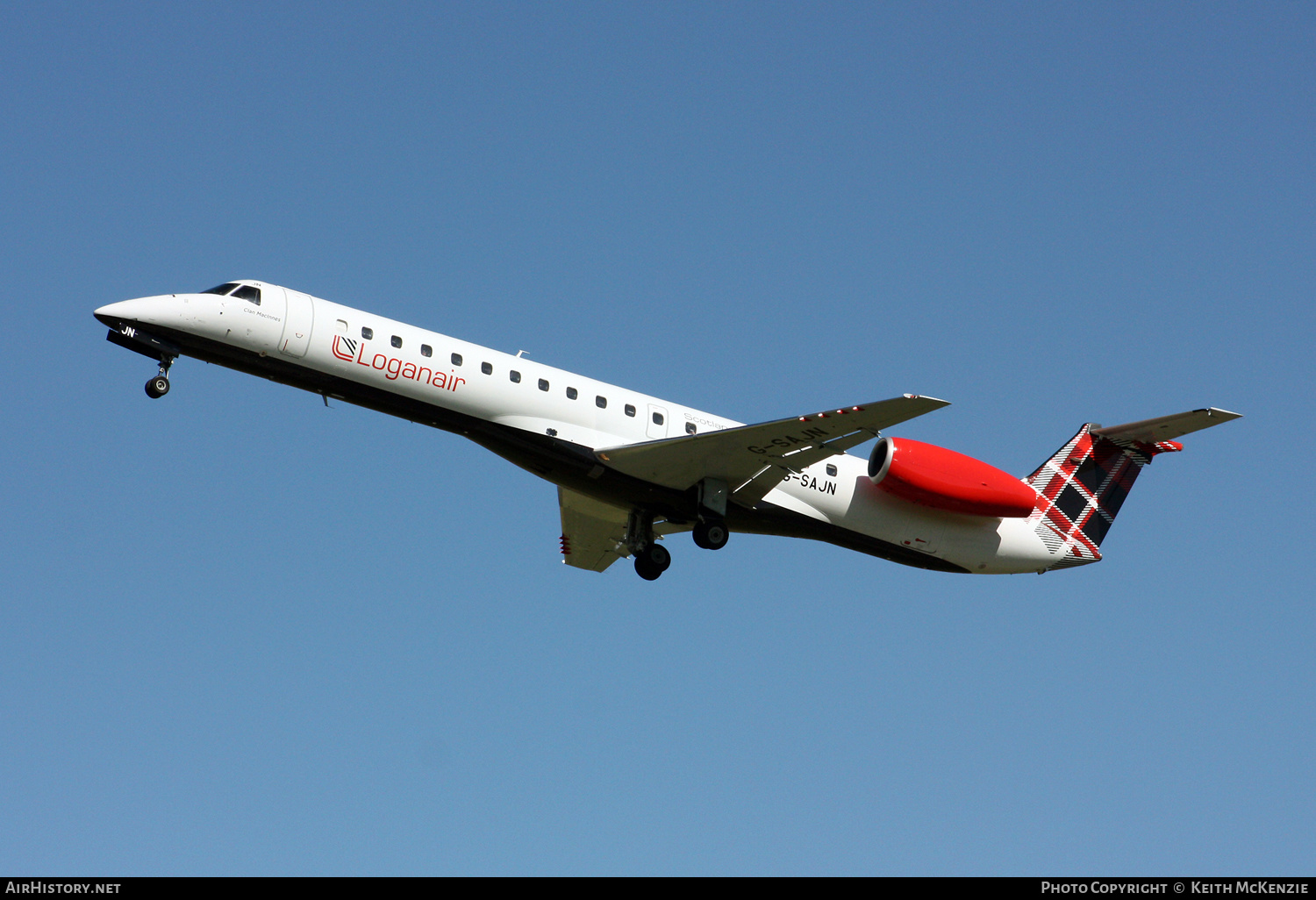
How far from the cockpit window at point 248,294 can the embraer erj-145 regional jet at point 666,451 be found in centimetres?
2

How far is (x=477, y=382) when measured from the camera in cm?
1995

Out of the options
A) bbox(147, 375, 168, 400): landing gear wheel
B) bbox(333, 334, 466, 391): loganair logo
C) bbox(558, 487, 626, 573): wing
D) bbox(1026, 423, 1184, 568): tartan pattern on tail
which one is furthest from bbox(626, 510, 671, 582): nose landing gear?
bbox(147, 375, 168, 400): landing gear wheel

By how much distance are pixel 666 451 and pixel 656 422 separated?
47.4 inches

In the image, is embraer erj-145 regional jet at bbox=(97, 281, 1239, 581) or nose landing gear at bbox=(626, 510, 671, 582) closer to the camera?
embraer erj-145 regional jet at bbox=(97, 281, 1239, 581)

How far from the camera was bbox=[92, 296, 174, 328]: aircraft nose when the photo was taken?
18603 mm

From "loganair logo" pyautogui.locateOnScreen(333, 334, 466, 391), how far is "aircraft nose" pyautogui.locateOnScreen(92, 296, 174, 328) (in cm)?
246

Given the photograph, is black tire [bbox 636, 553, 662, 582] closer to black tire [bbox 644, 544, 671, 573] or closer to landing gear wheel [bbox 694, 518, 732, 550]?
black tire [bbox 644, 544, 671, 573]

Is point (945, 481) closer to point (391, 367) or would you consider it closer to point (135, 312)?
point (391, 367)

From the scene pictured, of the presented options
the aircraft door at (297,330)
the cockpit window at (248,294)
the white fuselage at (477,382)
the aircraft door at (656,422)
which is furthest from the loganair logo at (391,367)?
the aircraft door at (656,422)

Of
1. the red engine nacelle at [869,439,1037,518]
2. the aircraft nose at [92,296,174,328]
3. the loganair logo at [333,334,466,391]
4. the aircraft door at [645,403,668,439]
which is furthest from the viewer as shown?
the red engine nacelle at [869,439,1037,518]

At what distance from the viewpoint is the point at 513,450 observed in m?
20.5

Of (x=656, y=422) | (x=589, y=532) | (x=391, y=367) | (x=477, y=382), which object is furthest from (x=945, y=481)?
(x=391, y=367)
